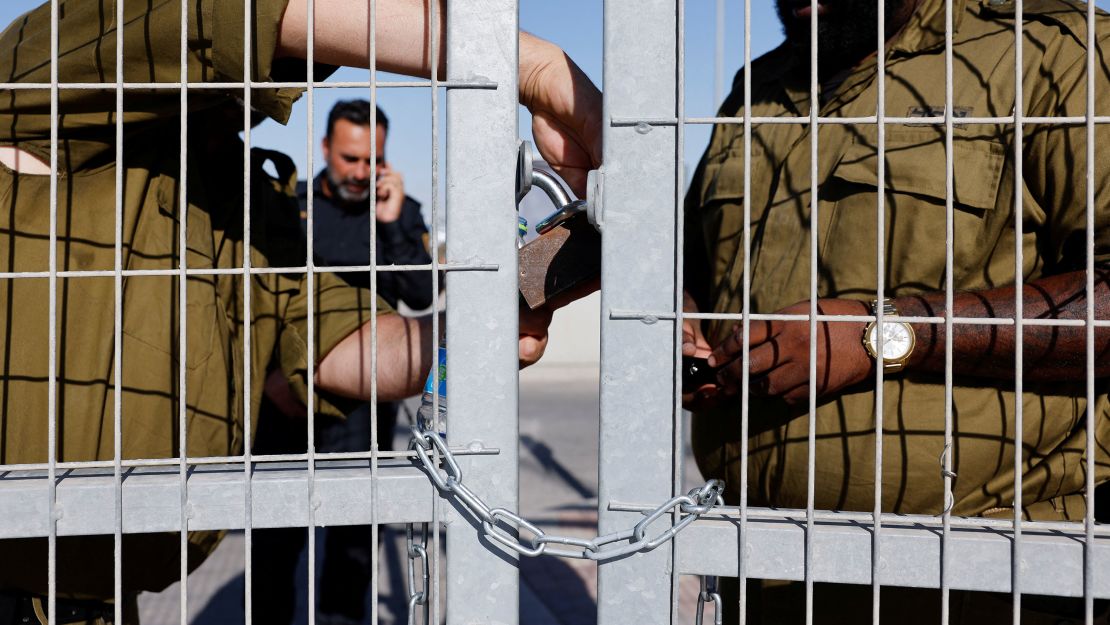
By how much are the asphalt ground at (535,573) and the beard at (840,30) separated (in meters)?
2.75

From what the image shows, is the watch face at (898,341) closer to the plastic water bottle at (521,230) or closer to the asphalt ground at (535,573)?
the plastic water bottle at (521,230)

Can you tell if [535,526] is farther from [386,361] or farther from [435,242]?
[386,361]

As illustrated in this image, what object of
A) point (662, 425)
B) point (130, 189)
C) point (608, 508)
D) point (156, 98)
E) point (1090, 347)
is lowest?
point (608, 508)

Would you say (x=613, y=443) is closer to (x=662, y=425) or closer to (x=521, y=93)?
(x=662, y=425)

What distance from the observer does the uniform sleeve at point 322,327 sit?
75.5 inches

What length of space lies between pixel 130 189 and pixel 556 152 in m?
0.77

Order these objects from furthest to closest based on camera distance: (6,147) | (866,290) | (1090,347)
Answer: (866,290), (6,147), (1090,347)

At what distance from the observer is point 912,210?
6.01ft

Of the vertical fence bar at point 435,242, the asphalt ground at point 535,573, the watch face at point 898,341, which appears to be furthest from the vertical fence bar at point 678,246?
the asphalt ground at point 535,573

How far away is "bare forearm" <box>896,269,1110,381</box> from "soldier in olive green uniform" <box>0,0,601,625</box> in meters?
0.69

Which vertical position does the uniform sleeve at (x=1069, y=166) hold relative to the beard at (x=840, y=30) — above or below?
below

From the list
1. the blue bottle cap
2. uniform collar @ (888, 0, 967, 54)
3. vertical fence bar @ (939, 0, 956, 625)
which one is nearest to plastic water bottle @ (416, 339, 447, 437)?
the blue bottle cap

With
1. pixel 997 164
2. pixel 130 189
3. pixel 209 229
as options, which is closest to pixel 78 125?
pixel 130 189

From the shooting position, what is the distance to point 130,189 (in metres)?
1.65
